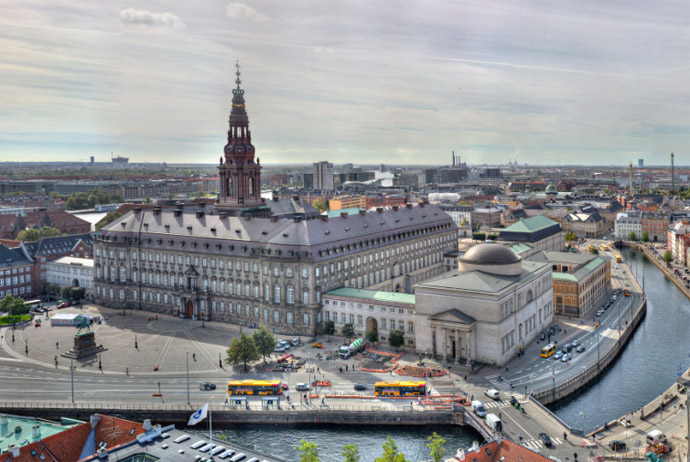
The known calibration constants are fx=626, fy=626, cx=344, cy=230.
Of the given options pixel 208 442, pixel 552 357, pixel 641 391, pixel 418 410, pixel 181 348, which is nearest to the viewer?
pixel 208 442

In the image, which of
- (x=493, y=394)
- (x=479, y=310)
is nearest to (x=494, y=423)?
(x=493, y=394)

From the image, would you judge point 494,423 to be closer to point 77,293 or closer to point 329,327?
point 329,327

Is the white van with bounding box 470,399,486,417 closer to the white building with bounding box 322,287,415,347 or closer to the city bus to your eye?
the city bus

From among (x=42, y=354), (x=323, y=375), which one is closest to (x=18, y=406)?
(x=42, y=354)

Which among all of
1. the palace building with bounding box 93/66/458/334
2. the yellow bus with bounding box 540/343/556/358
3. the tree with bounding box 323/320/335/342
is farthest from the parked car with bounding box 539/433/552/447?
the palace building with bounding box 93/66/458/334

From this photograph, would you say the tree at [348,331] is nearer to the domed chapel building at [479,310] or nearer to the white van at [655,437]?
the domed chapel building at [479,310]

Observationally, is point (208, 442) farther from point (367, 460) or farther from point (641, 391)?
point (641, 391)
